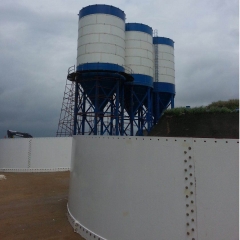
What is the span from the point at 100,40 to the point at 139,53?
14.1ft

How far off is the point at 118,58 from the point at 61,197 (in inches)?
501

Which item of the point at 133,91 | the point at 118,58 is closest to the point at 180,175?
the point at 118,58

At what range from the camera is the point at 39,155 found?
673 inches

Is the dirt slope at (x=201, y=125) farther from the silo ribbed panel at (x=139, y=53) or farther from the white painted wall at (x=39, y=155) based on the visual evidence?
the silo ribbed panel at (x=139, y=53)

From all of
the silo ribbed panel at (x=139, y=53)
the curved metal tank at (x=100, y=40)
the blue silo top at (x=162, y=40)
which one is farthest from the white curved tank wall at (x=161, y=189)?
the blue silo top at (x=162, y=40)

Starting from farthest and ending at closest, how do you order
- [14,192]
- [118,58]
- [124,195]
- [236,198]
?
[118,58] < [14,192] < [124,195] < [236,198]

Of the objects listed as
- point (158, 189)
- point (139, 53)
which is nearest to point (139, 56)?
point (139, 53)

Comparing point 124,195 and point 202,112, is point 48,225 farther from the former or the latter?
point 202,112

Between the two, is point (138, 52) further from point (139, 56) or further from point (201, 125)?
point (201, 125)

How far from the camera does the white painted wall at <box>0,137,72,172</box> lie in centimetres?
1702

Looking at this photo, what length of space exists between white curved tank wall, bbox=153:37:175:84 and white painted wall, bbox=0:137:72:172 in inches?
492

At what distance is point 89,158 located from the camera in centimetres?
561

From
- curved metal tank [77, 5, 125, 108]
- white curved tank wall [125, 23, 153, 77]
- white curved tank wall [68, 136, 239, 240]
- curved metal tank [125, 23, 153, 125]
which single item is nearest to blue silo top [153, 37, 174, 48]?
curved metal tank [125, 23, 153, 125]

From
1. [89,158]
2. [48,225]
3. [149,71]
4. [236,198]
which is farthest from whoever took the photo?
[149,71]
